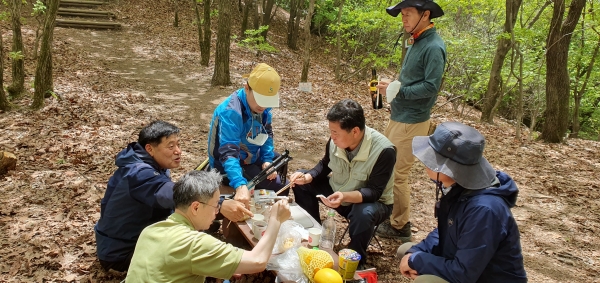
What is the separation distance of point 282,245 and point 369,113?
7383 mm

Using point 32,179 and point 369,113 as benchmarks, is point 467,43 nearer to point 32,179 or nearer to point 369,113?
point 369,113

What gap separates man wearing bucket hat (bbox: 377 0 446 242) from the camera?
341cm

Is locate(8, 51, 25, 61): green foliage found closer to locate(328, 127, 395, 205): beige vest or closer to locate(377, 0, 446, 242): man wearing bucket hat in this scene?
locate(328, 127, 395, 205): beige vest

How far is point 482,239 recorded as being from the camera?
190 centimetres

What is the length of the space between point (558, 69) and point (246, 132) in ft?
25.9

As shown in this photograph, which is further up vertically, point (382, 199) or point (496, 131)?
point (382, 199)

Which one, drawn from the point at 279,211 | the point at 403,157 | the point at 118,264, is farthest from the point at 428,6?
the point at 118,264

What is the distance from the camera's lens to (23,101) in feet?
20.2

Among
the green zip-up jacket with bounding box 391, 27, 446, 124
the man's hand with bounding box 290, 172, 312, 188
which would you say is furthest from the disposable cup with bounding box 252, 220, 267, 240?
the green zip-up jacket with bounding box 391, 27, 446, 124

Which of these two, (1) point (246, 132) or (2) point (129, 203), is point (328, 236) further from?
(2) point (129, 203)

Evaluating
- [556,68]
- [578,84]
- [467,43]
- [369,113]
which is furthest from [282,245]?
[578,84]

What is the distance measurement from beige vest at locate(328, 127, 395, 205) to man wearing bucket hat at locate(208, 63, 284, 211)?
2.04ft

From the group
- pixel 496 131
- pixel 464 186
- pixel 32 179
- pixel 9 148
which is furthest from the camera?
pixel 496 131

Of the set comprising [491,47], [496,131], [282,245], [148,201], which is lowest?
[496,131]
